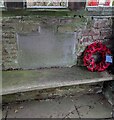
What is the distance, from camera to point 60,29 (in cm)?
294

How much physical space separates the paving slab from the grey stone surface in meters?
0.44

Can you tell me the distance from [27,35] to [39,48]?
10.2 inches

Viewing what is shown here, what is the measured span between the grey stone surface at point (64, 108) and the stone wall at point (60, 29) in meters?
0.60

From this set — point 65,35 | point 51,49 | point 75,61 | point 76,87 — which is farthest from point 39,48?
point 76,87

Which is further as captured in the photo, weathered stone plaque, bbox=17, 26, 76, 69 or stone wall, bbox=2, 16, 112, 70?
weathered stone plaque, bbox=17, 26, 76, 69

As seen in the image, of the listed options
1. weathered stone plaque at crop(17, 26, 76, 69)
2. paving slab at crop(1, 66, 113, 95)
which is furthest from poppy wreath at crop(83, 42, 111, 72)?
Result: weathered stone plaque at crop(17, 26, 76, 69)

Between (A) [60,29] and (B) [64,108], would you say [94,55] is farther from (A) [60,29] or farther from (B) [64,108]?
(B) [64,108]

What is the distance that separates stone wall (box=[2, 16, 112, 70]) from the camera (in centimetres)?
279

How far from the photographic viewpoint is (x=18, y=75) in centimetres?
293

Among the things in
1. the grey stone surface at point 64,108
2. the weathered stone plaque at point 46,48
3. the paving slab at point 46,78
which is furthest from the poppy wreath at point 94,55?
the grey stone surface at point 64,108

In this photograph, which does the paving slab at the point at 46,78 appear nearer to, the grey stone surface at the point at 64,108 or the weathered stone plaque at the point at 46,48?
the weathered stone plaque at the point at 46,48

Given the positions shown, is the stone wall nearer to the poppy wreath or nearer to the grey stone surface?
the poppy wreath

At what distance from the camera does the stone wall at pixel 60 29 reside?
110 inches

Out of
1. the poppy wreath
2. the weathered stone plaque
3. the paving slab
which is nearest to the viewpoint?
the paving slab
